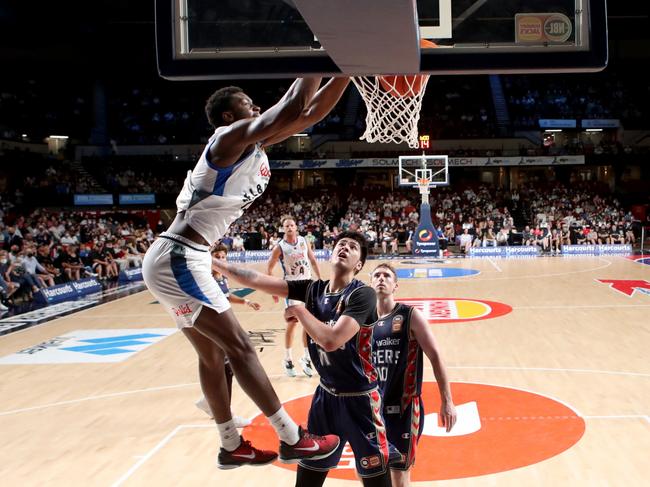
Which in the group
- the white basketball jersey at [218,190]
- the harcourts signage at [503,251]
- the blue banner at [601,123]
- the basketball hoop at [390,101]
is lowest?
the harcourts signage at [503,251]

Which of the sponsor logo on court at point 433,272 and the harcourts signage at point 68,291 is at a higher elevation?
the harcourts signage at point 68,291

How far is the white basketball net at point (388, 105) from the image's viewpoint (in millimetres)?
4279

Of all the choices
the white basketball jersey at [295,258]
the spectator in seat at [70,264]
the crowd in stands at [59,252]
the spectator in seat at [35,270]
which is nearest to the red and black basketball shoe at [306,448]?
the white basketball jersey at [295,258]

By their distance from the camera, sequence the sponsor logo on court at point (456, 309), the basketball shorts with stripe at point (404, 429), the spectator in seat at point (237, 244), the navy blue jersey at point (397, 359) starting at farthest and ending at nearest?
the spectator in seat at point (237, 244) → the sponsor logo on court at point (456, 309) → the navy blue jersey at point (397, 359) → the basketball shorts with stripe at point (404, 429)

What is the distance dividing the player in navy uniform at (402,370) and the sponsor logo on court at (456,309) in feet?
22.6

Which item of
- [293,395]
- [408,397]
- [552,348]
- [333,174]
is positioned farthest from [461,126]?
[408,397]

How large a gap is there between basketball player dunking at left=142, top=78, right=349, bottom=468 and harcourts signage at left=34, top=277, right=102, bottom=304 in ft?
41.3

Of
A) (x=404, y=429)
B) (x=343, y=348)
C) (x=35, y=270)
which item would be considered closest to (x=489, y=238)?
(x=35, y=270)

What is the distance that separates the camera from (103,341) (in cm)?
1013

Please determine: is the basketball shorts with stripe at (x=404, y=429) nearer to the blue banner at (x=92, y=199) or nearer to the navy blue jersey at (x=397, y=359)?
the navy blue jersey at (x=397, y=359)

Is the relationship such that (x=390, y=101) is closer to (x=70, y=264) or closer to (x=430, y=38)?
(x=430, y=38)

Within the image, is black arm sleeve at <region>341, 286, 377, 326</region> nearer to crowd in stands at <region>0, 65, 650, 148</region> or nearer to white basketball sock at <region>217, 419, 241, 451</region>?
white basketball sock at <region>217, 419, 241, 451</region>

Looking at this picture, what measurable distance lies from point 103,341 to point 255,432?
17.7 ft

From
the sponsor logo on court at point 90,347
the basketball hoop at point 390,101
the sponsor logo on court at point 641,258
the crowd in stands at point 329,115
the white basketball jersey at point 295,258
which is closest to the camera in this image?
the basketball hoop at point 390,101
